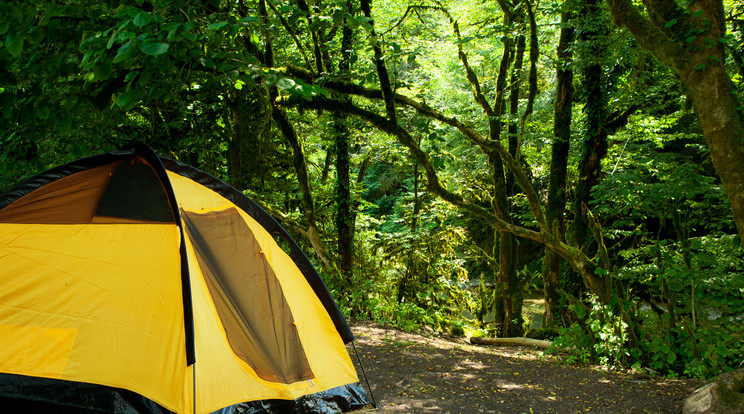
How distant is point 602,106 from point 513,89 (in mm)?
2369

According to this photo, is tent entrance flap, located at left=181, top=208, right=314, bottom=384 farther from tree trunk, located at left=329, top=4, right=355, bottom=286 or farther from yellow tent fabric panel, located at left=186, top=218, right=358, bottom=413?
tree trunk, located at left=329, top=4, right=355, bottom=286

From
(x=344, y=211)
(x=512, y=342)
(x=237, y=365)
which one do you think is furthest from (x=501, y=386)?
(x=344, y=211)

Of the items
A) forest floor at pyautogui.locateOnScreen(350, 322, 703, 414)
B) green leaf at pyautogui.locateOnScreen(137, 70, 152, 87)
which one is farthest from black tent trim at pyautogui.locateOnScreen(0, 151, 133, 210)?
forest floor at pyautogui.locateOnScreen(350, 322, 703, 414)

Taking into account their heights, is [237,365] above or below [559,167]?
below

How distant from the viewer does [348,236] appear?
8805mm

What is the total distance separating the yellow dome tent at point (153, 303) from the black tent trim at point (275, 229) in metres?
0.01

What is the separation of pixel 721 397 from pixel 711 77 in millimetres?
2393

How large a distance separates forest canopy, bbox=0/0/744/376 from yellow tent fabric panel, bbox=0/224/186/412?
2.84 ft

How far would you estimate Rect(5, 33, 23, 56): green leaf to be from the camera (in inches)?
93.8

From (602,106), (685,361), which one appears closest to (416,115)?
(602,106)

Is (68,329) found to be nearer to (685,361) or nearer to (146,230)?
(146,230)

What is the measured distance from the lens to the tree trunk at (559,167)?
26.2 ft

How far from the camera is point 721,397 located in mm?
3471

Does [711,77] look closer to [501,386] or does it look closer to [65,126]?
[501,386]
